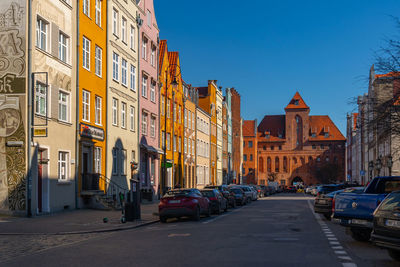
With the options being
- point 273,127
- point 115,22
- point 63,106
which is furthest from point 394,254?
point 273,127

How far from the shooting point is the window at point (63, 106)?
2780cm

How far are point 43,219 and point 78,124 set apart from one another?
301 inches

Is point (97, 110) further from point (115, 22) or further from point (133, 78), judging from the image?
point (133, 78)

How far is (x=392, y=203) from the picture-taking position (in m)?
10.8

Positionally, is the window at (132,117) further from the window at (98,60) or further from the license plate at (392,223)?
the license plate at (392,223)

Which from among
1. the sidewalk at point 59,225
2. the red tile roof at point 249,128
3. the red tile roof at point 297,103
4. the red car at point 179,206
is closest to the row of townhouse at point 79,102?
the sidewalk at point 59,225

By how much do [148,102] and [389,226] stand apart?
34949 mm

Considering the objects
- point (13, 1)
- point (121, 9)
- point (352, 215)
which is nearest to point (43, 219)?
point (13, 1)

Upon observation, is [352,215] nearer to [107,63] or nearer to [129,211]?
[129,211]

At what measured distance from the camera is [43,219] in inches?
900

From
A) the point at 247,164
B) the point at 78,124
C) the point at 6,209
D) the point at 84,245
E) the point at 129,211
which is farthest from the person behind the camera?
the point at 247,164

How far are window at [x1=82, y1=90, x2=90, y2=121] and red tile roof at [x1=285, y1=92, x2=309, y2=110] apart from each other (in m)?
113

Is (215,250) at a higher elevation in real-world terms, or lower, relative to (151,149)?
lower

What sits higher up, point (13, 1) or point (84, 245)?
point (13, 1)
